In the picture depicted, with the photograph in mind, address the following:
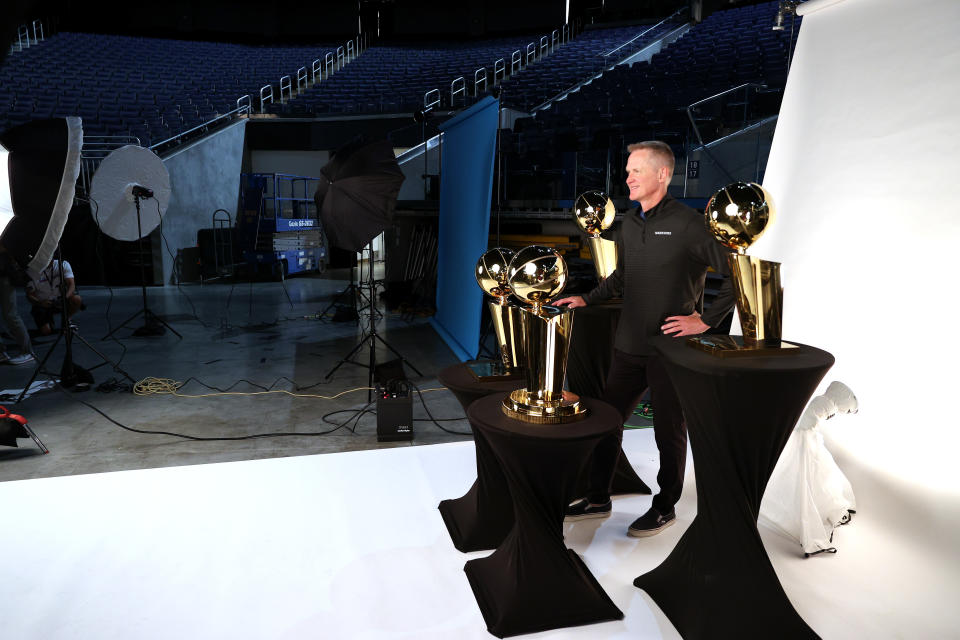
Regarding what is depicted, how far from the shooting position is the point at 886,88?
2.64 metres

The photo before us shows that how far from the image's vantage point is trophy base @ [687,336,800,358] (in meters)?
1.88

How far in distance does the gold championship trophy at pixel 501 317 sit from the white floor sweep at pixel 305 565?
722 mm

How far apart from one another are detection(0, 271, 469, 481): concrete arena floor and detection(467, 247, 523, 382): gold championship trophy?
1686 mm

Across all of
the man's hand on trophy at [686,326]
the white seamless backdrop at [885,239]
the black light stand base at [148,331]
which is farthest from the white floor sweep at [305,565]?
the black light stand base at [148,331]

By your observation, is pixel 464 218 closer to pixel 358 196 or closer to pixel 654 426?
pixel 358 196

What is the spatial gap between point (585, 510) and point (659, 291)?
0.99 m

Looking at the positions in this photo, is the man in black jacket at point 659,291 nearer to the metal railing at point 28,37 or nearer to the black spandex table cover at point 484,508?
the black spandex table cover at point 484,508

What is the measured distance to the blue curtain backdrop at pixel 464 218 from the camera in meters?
5.24

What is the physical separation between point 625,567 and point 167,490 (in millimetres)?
2100

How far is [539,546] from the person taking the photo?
6.73 ft

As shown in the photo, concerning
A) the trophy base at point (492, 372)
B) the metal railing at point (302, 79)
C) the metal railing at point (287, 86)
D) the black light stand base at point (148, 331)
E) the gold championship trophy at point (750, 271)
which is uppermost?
the metal railing at point (302, 79)

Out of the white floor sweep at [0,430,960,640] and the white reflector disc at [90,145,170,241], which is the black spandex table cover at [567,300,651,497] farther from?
the white reflector disc at [90,145,170,241]

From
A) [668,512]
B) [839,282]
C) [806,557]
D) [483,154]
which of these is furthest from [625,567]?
[483,154]

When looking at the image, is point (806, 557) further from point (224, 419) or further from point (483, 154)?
point (483, 154)
